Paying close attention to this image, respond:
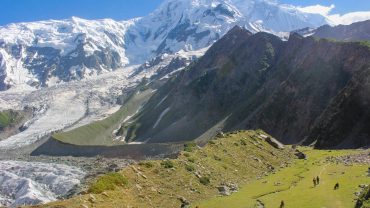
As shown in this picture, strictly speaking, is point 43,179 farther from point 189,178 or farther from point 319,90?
point 189,178

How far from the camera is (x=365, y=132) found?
354 feet

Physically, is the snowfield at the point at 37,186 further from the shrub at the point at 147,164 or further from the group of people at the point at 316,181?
the group of people at the point at 316,181

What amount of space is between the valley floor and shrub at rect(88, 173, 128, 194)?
19.5 feet

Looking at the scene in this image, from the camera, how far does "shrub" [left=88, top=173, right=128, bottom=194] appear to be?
35037mm

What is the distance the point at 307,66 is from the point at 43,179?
103 m

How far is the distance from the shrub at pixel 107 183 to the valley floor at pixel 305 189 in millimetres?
5940

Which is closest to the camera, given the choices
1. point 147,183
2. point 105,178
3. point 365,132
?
point 105,178

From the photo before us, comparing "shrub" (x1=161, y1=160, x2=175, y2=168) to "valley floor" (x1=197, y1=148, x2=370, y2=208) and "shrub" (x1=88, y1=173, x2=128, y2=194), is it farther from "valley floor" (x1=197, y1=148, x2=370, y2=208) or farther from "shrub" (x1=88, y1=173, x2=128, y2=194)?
"shrub" (x1=88, y1=173, x2=128, y2=194)

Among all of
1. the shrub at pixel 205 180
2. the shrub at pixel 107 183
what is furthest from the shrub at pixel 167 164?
the shrub at pixel 107 183

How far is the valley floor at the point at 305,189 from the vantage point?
3616cm

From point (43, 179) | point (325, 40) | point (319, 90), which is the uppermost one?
point (325, 40)

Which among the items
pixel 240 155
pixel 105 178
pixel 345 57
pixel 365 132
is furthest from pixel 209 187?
pixel 345 57

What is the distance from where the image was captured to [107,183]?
36156 millimetres

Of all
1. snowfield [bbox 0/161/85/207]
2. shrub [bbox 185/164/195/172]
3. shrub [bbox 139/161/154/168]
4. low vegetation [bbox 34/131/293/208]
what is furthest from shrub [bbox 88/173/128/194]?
snowfield [bbox 0/161/85/207]
